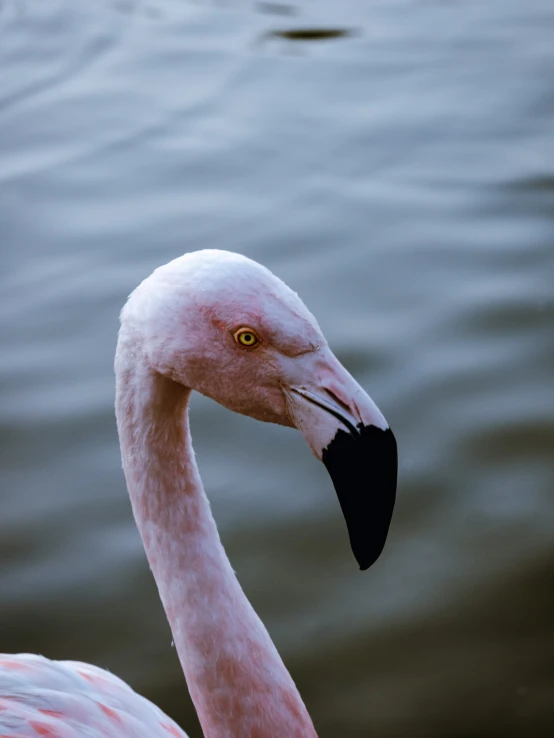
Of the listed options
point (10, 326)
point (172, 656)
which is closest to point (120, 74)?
point (10, 326)

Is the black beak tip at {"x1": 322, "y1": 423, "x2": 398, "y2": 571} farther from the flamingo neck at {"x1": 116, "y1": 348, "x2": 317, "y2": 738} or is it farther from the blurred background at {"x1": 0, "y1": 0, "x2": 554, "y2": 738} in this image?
the blurred background at {"x1": 0, "y1": 0, "x2": 554, "y2": 738}

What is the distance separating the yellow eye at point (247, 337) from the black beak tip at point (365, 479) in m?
0.23

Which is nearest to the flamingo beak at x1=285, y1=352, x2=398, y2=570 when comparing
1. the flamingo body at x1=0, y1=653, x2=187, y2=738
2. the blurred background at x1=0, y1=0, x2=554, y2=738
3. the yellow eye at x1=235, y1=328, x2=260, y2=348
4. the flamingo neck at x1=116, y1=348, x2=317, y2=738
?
the yellow eye at x1=235, y1=328, x2=260, y2=348

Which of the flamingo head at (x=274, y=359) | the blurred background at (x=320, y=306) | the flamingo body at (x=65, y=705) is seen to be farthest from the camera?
the blurred background at (x=320, y=306)

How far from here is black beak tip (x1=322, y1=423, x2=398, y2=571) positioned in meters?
1.81

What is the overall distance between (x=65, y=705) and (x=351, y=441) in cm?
89

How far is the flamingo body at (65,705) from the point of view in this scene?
2014 millimetres

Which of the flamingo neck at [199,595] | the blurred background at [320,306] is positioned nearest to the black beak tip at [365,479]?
the flamingo neck at [199,595]

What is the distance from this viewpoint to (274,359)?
6.07 ft

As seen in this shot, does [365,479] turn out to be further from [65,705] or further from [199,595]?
[65,705]

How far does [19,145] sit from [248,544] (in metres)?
3.75

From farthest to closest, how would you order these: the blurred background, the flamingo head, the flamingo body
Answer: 1. the blurred background
2. the flamingo body
3. the flamingo head

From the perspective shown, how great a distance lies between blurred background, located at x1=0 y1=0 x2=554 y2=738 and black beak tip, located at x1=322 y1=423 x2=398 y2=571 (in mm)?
1162

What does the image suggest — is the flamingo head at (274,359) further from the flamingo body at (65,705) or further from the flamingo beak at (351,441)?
the flamingo body at (65,705)
